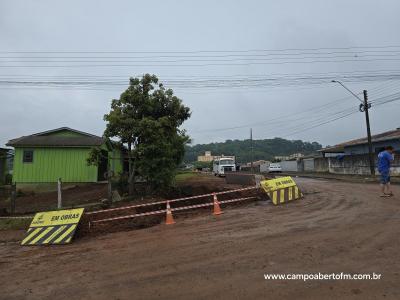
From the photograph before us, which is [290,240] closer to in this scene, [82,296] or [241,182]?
[82,296]

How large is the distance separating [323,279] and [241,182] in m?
19.9

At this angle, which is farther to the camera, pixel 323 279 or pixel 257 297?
pixel 323 279

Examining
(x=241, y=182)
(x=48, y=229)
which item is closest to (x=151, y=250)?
(x=48, y=229)

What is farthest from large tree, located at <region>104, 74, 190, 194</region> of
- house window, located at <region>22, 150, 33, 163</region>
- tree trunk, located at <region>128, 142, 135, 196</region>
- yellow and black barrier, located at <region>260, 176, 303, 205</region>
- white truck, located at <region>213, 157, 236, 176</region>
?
white truck, located at <region>213, 157, 236, 176</region>

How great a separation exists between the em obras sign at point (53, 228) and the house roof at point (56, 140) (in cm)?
1557

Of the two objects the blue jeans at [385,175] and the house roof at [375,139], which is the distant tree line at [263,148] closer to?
the house roof at [375,139]

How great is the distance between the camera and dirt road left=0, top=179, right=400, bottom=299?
17.8ft

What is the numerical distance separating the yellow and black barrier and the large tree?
573 cm

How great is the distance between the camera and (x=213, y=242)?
27.9ft

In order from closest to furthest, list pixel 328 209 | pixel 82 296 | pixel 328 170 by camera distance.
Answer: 1. pixel 82 296
2. pixel 328 209
3. pixel 328 170

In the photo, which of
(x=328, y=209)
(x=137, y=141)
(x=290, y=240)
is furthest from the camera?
(x=137, y=141)

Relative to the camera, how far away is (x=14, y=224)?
13.8 metres

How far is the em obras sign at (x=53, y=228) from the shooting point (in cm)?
1045

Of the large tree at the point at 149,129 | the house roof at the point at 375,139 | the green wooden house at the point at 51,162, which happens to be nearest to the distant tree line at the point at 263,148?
the house roof at the point at 375,139
